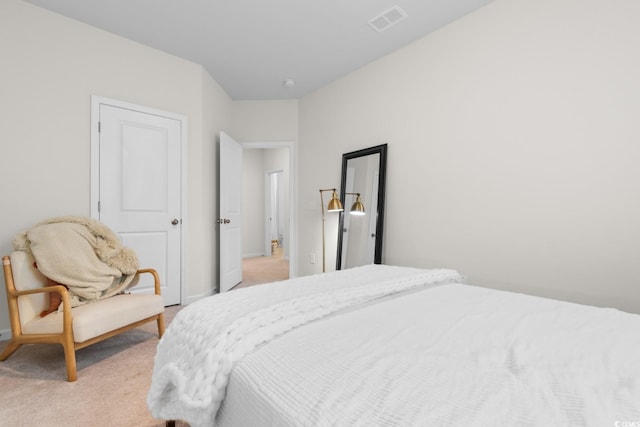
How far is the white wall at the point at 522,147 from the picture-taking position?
1.89 metres

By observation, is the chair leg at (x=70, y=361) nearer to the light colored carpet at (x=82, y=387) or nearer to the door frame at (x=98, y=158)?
the light colored carpet at (x=82, y=387)

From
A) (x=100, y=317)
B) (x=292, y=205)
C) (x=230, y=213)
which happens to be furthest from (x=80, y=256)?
(x=292, y=205)

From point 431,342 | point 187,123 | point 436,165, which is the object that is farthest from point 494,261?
point 187,123

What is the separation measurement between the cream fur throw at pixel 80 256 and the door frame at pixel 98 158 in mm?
531

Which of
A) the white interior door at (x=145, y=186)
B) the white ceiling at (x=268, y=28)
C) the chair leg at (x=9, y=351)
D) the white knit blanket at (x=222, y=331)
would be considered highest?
the white ceiling at (x=268, y=28)

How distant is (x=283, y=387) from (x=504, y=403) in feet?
1.31

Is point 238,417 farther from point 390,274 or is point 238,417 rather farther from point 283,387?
point 390,274

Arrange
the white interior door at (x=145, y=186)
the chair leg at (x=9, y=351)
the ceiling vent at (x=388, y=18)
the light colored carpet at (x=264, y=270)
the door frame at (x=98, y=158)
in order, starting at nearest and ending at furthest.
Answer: the chair leg at (x=9, y=351) → the ceiling vent at (x=388, y=18) → the door frame at (x=98, y=158) → the white interior door at (x=145, y=186) → the light colored carpet at (x=264, y=270)

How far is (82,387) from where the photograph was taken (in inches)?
69.8

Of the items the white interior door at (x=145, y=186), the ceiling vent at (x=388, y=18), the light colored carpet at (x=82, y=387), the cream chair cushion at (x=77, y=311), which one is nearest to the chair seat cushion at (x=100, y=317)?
the cream chair cushion at (x=77, y=311)

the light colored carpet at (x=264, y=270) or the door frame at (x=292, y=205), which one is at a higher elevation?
the door frame at (x=292, y=205)

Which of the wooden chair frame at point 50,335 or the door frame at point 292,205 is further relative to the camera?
the door frame at point 292,205

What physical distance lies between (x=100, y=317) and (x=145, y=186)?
159 cm

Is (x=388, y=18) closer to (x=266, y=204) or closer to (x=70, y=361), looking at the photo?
(x=70, y=361)
